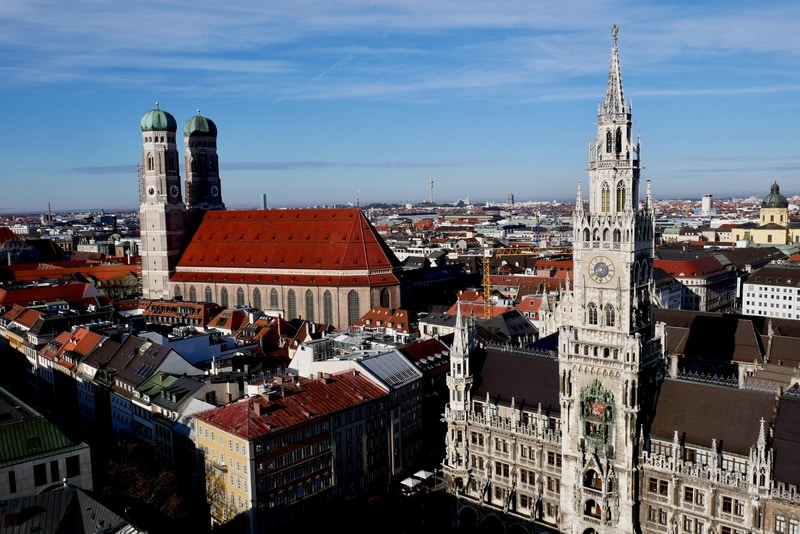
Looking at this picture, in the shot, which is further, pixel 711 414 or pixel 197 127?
pixel 197 127

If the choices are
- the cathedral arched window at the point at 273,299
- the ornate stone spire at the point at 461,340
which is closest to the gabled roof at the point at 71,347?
the cathedral arched window at the point at 273,299

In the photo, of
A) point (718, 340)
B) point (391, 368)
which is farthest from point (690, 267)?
point (391, 368)

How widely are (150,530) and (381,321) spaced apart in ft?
305

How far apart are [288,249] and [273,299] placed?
465 inches

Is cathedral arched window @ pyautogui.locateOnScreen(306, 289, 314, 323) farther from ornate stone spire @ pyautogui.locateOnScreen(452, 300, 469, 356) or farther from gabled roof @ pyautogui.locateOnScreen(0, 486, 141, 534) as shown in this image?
gabled roof @ pyautogui.locateOnScreen(0, 486, 141, 534)

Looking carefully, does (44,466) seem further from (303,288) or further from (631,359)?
(303,288)

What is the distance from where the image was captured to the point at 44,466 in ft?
210

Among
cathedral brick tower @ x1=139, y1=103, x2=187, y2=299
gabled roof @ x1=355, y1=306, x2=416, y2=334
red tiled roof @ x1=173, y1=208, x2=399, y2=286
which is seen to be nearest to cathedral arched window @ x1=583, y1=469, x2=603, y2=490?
gabled roof @ x1=355, y1=306, x2=416, y2=334

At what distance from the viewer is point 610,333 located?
63656 millimetres

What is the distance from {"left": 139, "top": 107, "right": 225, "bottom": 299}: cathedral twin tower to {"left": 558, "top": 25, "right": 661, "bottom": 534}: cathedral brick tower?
128104 millimetres

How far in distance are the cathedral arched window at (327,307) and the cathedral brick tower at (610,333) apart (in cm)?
9401

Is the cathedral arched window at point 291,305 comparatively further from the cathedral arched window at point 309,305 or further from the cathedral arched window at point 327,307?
the cathedral arched window at point 327,307

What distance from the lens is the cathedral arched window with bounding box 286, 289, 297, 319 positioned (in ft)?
527

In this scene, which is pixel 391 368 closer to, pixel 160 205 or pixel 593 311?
pixel 593 311
